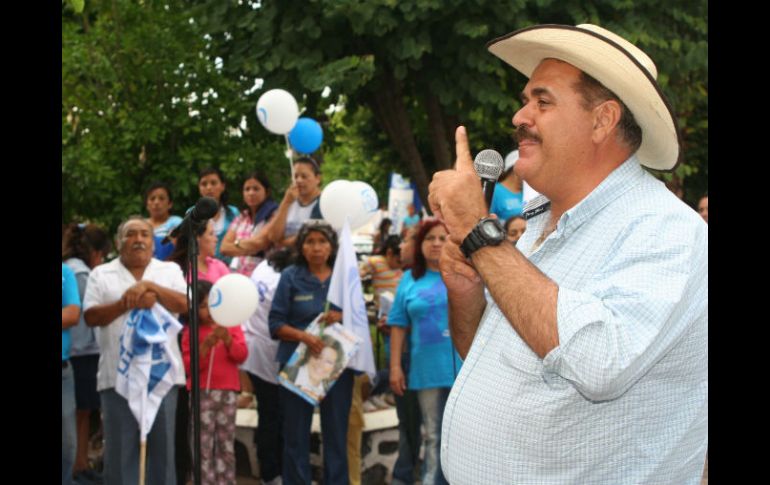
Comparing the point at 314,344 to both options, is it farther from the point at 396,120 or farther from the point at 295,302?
the point at 396,120

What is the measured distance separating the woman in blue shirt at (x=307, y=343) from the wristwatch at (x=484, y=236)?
376 centimetres

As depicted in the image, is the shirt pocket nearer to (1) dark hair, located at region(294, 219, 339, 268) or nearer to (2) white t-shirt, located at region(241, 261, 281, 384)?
(1) dark hair, located at region(294, 219, 339, 268)

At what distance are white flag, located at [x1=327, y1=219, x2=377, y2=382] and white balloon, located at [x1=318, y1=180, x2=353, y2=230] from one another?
1.21 feet

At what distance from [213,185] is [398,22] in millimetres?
3042

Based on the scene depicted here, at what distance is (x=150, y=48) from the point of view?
8953 millimetres

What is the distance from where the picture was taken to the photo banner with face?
584 cm

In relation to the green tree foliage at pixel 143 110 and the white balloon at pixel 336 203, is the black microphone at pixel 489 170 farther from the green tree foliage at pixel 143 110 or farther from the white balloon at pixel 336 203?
the green tree foliage at pixel 143 110

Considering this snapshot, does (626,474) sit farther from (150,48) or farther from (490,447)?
(150,48)

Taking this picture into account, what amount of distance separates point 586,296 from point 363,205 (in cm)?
438

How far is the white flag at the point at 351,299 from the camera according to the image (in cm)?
593

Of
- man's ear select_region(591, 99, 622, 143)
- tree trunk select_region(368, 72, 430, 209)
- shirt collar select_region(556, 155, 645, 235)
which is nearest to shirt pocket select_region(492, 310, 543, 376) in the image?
shirt collar select_region(556, 155, 645, 235)

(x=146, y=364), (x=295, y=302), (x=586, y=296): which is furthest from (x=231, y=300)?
(x=586, y=296)

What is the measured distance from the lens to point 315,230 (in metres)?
6.24
